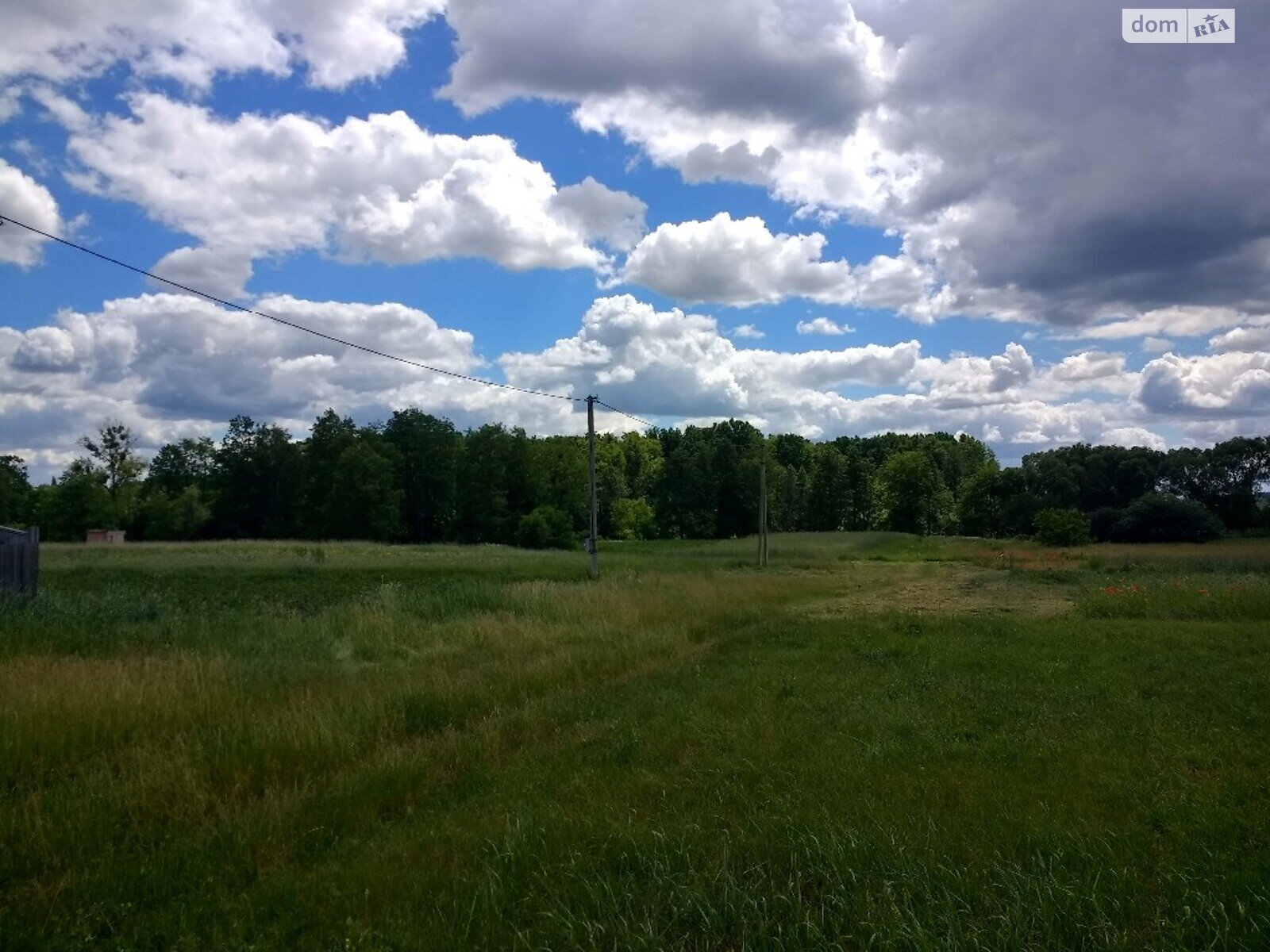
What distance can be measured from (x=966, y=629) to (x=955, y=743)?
9.72m

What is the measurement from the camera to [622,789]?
706 centimetres

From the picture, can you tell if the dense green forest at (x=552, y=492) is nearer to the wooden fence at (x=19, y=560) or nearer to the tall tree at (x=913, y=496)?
the tall tree at (x=913, y=496)

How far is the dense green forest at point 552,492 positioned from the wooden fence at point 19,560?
184ft

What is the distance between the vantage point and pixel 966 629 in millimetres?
17188

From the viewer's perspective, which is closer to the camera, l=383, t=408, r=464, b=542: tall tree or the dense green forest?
the dense green forest

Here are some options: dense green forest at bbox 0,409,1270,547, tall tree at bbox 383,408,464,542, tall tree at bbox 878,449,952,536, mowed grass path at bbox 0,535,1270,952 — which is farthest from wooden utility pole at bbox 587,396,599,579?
tall tree at bbox 878,449,952,536

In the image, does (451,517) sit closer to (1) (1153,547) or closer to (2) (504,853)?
(1) (1153,547)

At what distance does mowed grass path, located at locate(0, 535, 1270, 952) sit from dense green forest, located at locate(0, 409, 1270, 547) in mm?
55355

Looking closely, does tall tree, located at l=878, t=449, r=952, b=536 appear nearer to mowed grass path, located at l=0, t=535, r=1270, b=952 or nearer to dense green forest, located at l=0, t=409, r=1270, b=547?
dense green forest, located at l=0, t=409, r=1270, b=547

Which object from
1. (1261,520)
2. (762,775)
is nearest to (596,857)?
(762,775)

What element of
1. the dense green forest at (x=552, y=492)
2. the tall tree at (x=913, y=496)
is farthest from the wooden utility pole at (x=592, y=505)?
the tall tree at (x=913, y=496)

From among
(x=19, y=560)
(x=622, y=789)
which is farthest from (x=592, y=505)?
(x=622, y=789)

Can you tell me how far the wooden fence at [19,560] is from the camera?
1766 cm

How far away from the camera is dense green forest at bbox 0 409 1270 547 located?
242ft
